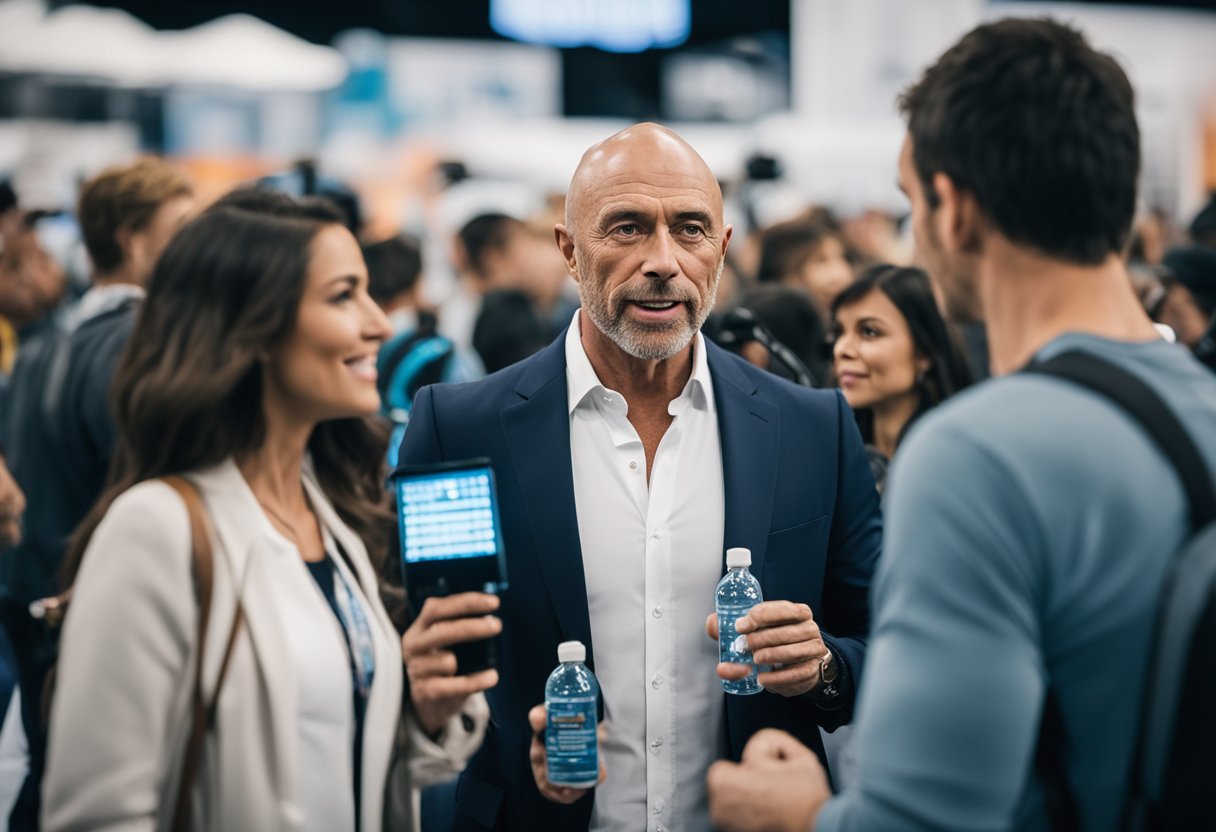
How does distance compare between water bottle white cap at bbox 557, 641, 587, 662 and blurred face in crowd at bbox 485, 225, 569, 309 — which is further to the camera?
blurred face in crowd at bbox 485, 225, 569, 309

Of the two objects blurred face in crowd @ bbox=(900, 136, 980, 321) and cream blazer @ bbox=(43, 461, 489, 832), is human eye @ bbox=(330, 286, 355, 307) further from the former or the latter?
blurred face in crowd @ bbox=(900, 136, 980, 321)

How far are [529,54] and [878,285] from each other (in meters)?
14.4

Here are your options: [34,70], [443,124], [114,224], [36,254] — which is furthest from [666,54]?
[114,224]

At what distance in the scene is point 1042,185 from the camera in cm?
148

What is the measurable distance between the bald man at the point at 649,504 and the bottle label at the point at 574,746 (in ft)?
0.92

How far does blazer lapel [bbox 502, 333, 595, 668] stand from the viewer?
7.73ft

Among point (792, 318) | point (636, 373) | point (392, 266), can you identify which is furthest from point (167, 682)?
point (392, 266)

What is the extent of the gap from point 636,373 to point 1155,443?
1.34 metres

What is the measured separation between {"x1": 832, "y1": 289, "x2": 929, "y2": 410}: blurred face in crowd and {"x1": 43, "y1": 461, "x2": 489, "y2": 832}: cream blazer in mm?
2137

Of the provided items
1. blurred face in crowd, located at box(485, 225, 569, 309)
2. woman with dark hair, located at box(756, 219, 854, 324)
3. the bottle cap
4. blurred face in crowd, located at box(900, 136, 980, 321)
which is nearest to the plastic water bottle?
the bottle cap

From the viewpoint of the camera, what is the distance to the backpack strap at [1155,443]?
53.7 inches

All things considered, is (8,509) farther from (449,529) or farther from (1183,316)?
(1183,316)

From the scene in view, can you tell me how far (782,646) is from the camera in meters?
2.13

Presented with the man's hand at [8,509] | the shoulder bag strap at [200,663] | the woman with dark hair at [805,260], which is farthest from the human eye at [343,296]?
the woman with dark hair at [805,260]
